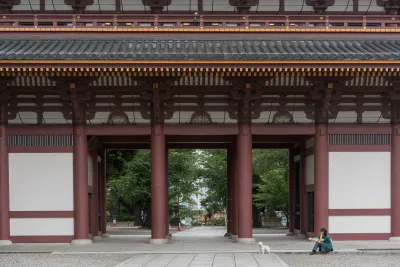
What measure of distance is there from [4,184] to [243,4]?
41.8 ft

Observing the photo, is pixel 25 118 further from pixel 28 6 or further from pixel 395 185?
pixel 395 185

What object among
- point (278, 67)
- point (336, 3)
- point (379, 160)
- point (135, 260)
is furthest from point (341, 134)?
point (135, 260)

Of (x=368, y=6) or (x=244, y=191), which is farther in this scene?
(x=368, y=6)

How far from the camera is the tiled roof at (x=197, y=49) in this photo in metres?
21.8

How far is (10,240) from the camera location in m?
23.9

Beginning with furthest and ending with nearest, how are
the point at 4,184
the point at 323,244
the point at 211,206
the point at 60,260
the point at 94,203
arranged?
the point at 211,206 < the point at 94,203 < the point at 4,184 < the point at 323,244 < the point at 60,260

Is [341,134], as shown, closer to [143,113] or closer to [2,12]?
[143,113]

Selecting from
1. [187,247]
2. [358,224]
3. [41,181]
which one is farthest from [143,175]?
[358,224]

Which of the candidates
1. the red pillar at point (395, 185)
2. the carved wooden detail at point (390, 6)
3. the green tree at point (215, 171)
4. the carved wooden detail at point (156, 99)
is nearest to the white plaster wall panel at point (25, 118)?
the carved wooden detail at point (156, 99)

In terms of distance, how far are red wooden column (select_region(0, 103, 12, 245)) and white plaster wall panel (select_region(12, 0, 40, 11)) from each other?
5.12 meters

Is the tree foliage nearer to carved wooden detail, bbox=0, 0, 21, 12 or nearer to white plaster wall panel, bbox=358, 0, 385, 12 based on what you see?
white plaster wall panel, bbox=358, 0, 385, 12

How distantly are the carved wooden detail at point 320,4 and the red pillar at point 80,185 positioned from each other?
37.8 ft

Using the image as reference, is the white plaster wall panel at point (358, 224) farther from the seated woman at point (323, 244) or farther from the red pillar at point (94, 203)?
the red pillar at point (94, 203)

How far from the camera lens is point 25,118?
79.8ft
